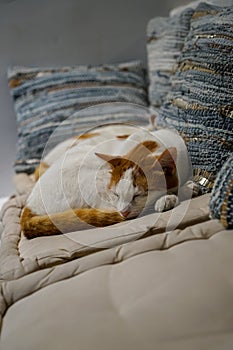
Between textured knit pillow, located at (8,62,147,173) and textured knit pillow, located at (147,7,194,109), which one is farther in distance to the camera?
textured knit pillow, located at (8,62,147,173)

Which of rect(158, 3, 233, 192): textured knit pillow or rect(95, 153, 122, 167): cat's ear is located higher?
rect(158, 3, 233, 192): textured knit pillow

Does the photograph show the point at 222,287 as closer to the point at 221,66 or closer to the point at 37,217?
the point at 37,217

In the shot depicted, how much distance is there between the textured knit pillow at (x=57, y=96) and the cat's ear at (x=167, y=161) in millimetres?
632

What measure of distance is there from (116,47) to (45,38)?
1.19 feet

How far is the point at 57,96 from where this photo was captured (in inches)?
69.4

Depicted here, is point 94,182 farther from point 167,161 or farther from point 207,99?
point 207,99

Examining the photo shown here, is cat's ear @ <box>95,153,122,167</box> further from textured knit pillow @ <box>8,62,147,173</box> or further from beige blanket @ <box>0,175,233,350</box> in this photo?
textured knit pillow @ <box>8,62,147,173</box>

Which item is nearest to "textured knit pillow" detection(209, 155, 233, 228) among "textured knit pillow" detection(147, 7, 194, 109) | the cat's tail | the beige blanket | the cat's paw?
the beige blanket

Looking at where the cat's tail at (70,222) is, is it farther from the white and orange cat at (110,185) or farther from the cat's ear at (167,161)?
the cat's ear at (167,161)

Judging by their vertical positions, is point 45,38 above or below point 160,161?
above

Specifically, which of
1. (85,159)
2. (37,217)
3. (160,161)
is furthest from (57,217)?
(160,161)

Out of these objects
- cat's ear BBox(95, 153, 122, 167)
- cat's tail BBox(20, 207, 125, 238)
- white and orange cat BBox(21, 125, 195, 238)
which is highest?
cat's ear BBox(95, 153, 122, 167)

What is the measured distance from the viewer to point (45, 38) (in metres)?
1.93

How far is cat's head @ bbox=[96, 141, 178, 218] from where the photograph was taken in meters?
1.05
